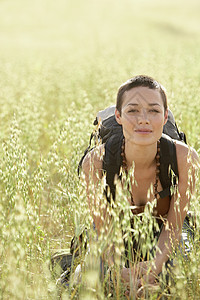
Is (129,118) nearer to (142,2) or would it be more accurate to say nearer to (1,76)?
(1,76)

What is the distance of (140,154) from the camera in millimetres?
2320

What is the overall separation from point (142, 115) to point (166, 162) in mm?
295

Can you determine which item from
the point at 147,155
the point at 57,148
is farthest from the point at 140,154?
the point at 57,148

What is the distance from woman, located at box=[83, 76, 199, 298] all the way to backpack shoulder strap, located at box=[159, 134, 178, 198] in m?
0.02

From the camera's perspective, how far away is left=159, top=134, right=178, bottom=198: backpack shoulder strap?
232cm

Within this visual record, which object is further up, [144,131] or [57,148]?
[57,148]

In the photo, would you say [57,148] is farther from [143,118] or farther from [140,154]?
[143,118]

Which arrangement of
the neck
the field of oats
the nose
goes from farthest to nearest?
the neck
the nose
the field of oats

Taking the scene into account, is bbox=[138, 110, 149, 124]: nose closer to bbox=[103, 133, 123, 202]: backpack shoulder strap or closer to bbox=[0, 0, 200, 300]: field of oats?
bbox=[103, 133, 123, 202]: backpack shoulder strap

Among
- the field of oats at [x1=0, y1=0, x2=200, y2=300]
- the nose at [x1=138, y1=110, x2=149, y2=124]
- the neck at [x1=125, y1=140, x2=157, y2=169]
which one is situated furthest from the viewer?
the neck at [x1=125, y1=140, x2=157, y2=169]

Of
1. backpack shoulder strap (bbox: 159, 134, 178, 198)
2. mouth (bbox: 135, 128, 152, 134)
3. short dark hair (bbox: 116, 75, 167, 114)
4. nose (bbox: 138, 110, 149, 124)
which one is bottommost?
backpack shoulder strap (bbox: 159, 134, 178, 198)

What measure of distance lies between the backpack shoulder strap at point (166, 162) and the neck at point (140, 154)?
52 mm

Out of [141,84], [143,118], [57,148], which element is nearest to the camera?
[143,118]

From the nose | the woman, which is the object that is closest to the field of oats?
the woman
